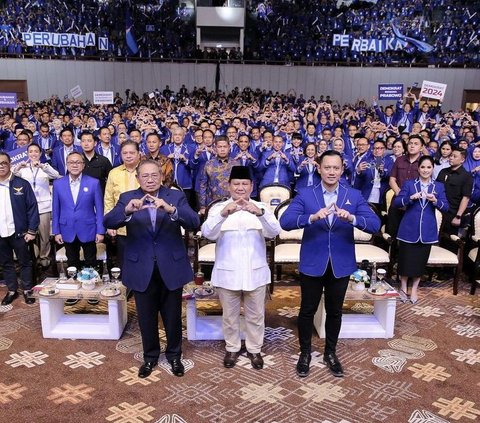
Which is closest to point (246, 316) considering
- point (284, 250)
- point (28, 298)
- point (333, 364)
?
point (333, 364)

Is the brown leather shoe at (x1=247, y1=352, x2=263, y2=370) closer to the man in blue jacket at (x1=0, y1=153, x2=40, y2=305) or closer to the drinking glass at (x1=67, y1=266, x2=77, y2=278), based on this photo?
the drinking glass at (x1=67, y1=266, x2=77, y2=278)

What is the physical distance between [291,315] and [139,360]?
134cm

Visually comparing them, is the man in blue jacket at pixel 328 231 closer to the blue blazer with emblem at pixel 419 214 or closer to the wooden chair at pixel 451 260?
the blue blazer with emblem at pixel 419 214

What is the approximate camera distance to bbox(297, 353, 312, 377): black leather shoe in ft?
10.1

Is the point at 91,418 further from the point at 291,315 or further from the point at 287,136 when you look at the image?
the point at 287,136

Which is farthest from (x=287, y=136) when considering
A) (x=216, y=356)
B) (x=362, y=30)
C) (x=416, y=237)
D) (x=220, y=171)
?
(x=362, y=30)

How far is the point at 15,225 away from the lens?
3992 mm

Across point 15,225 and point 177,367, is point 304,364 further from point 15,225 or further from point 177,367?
point 15,225

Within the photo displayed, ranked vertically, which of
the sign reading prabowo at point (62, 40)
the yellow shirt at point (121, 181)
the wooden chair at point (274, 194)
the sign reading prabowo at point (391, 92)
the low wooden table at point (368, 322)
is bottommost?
the low wooden table at point (368, 322)

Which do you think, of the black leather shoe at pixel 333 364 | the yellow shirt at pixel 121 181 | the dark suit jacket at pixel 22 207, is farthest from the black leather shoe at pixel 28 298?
the black leather shoe at pixel 333 364

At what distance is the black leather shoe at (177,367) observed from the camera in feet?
10.0

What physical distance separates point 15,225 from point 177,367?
1.95 m

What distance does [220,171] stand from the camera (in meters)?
4.73

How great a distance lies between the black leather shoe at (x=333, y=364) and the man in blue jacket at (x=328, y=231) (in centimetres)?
30
